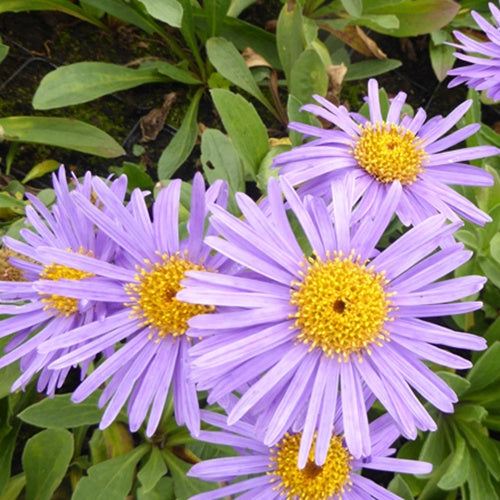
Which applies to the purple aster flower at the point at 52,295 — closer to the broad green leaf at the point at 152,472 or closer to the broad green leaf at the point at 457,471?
the broad green leaf at the point at 152,472

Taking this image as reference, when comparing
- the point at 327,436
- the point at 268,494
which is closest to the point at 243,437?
the point at 268,494

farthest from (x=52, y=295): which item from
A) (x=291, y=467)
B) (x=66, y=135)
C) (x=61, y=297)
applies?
(x=66, y=135)

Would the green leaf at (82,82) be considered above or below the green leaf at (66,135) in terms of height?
above

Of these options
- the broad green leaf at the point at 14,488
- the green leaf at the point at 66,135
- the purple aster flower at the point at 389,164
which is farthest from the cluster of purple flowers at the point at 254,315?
the green leaf at the point at 66,135

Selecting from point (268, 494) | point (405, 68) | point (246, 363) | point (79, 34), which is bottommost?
point (268, 494)

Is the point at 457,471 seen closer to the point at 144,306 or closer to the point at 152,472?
the point at 152,472

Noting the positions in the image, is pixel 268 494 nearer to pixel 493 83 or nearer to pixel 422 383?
pixel 422 383
